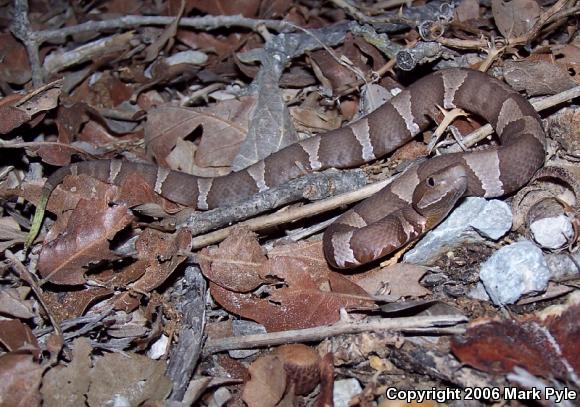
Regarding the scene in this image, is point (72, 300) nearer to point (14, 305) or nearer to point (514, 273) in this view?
point (14, 305)

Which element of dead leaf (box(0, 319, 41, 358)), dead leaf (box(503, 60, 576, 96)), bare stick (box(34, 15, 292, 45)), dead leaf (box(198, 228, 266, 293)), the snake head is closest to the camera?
dead leaf (box(0, 319, 41, 358))

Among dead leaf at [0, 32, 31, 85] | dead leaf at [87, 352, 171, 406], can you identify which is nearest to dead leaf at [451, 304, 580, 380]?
dead leaf at [87, 352, 171, 406]

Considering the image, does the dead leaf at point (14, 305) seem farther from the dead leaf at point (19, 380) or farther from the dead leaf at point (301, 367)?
the dead leaf at point (301, 367)

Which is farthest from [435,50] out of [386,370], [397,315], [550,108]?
[386,370]

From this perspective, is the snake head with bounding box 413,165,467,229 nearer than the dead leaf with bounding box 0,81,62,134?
Yes

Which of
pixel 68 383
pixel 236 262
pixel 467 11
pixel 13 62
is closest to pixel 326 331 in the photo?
pixel 236 262

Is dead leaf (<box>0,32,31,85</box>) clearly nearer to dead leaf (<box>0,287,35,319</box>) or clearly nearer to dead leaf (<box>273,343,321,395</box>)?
dead leaf (<box>0,287,35,319</box>)
